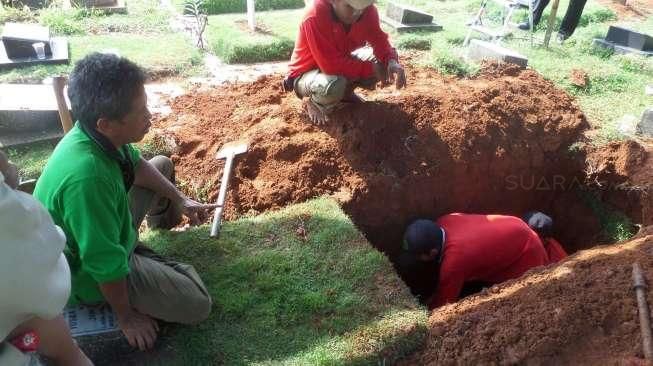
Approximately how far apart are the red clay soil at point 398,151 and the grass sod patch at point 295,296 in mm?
535

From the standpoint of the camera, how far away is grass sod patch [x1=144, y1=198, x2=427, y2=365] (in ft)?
9.12

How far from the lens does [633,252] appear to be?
10.6 ft

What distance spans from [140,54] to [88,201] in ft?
14.9

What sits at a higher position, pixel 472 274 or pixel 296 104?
pixel 296 104

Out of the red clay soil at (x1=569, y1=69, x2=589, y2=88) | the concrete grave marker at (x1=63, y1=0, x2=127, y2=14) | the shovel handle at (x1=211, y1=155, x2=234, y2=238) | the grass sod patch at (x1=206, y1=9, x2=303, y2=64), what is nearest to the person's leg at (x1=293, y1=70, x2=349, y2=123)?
the shovel handle at (x1=211, y1=155, x2=234, y2=238)

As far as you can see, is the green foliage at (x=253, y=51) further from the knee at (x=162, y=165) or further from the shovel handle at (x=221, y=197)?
the knee at (x=162, y=165)

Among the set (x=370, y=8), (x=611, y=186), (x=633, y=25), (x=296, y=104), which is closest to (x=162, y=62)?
(x=296, y=104)

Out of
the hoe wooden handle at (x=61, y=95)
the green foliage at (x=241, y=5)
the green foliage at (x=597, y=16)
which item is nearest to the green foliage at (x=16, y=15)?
the green foliage at (x=241, y=5)

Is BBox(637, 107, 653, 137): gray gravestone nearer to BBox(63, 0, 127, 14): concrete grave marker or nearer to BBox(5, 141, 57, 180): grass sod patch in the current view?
BBox(5, 141, 57, 180): grass sod patch

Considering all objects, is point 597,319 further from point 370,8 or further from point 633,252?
point 370,8

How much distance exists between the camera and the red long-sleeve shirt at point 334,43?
4.11 meters

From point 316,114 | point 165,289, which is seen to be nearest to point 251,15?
point 316,114

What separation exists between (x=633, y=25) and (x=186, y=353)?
30.1 ft

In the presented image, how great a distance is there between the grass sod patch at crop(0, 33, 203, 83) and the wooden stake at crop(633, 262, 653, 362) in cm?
497
